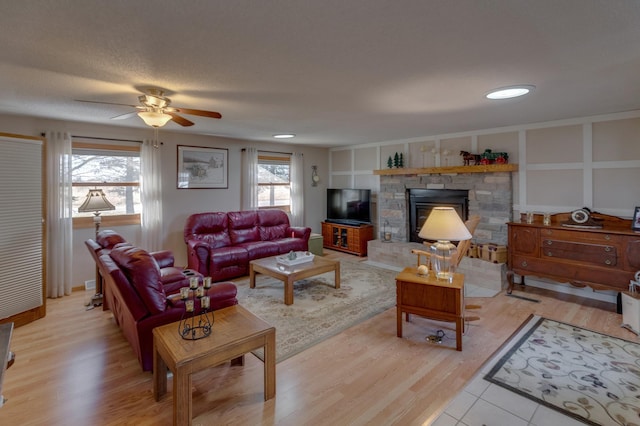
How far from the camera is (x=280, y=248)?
5.42m

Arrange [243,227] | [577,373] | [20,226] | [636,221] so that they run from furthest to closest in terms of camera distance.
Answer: [243,227], [636,221], [20,226], [577,373]

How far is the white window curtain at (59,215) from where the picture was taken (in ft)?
13.9

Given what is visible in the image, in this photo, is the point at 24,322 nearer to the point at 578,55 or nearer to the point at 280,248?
the point at 280,248

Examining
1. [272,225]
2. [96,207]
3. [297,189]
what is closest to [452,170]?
[297,189]

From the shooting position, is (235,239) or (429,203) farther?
(429,203)

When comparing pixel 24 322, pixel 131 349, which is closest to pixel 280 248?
pixel 131 349

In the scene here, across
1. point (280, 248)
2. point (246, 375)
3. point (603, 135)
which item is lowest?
point (246, 375)

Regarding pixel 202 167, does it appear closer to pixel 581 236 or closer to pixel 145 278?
pixel 145 278

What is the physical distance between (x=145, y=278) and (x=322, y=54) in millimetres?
2033

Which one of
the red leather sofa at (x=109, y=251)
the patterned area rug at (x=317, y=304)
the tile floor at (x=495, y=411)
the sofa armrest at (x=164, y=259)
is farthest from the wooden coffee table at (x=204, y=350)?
the sofa armrest at (x=164, y=259)

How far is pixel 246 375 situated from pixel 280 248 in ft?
9.78

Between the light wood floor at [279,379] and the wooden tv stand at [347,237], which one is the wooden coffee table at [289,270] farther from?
the wooden tv stand at [347,237]

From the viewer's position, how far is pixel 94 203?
3932 millimetres

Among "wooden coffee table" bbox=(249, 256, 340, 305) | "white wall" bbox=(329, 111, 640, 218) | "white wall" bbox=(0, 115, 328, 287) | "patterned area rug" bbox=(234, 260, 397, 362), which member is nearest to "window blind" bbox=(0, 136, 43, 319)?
"white wall" bbox=(0, 115, 328, 287)
